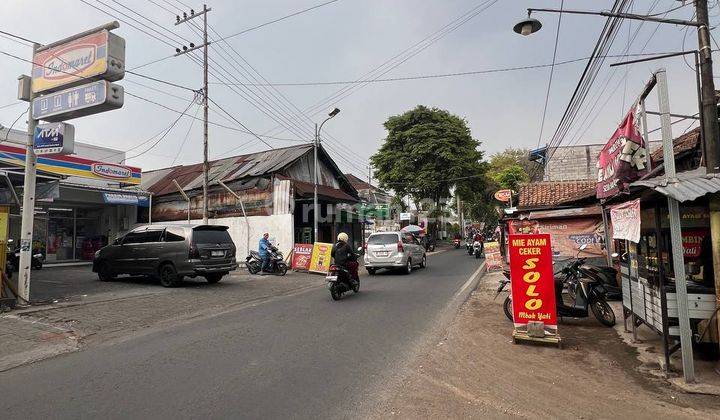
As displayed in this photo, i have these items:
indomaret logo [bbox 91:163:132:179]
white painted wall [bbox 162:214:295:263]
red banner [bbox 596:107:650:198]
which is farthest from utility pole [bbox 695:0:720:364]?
indomaret logo [bbox 91:163:132:179]

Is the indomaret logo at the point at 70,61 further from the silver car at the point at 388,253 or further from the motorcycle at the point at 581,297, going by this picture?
the silver car at the point at 388,253

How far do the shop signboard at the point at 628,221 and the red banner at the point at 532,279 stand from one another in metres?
1.05

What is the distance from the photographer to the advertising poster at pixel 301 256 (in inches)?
723

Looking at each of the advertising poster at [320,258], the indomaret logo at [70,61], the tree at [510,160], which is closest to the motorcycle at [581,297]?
the advertising poster at [320,258]

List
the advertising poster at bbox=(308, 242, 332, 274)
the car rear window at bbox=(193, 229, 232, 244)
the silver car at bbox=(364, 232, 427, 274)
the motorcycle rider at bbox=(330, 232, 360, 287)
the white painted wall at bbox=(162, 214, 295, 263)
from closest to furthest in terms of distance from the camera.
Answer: the motorcycle rider at bbox=(330, 232, 360, 287)
the car rear window at bbox=(193, 229, 232, 244)
the silver car at bbox=(364, 232, 427, 274)
the advertising poster at bbox=(308, 242, 332, 274)
the white painted wall at bbox=(162, 214, 295, 263)

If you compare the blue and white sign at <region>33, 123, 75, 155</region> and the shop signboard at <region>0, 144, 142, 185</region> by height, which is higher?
the shop signboard at <region>0, 144, 142, 185</region>

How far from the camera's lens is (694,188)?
494cm

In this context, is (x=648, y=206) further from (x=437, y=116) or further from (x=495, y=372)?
(x=437, y=116)

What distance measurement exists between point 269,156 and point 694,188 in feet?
73.6

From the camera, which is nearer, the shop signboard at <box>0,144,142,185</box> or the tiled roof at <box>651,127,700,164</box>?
the tiled roof at <box>651,127,700,164</box>

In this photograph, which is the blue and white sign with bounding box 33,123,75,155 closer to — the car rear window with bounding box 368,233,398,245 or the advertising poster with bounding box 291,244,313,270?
the advertising poster with bounding box 291,244,313,270

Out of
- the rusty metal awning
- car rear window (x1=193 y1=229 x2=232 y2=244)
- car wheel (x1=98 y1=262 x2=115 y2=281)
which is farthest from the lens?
the rusty metal awning

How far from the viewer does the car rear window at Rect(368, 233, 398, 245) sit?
17453 mm

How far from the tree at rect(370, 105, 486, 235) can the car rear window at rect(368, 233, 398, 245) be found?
69.7 ft
